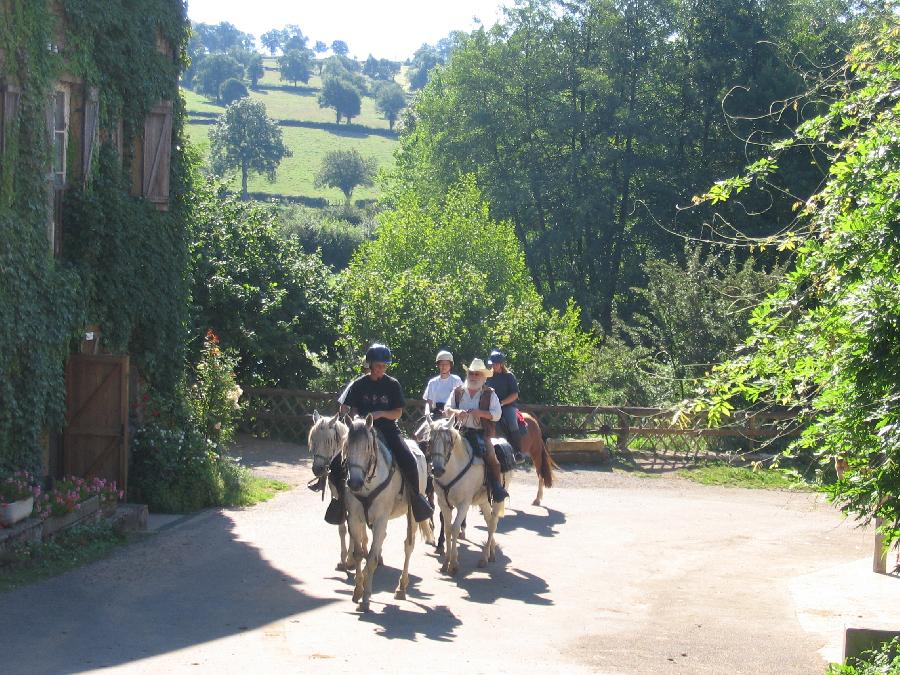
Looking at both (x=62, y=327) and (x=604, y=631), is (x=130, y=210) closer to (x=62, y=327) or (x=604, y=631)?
(x=62, y=327)

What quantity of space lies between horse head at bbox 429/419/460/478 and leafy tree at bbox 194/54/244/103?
142 metres

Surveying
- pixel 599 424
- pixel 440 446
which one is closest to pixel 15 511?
pixel 440 446

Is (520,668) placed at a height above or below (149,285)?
below

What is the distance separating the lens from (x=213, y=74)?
151500mm

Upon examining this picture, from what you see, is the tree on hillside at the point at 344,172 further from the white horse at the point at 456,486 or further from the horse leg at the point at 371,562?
the horse leg at the point at 371,562

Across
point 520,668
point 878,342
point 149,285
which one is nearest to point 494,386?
point 149,285

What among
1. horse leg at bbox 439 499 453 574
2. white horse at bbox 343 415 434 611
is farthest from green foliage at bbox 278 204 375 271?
white horse at bbox 343 415 434 611

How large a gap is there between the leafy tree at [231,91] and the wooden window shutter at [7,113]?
13446 cm

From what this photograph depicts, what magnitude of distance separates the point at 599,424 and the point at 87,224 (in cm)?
1356

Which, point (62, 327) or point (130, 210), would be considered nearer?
point (62, 327)

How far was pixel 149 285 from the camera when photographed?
1775cm

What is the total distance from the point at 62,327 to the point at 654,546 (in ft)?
29.8

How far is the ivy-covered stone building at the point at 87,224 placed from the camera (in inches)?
565

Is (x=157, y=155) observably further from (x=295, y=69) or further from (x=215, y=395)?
(x=295, y=69)
